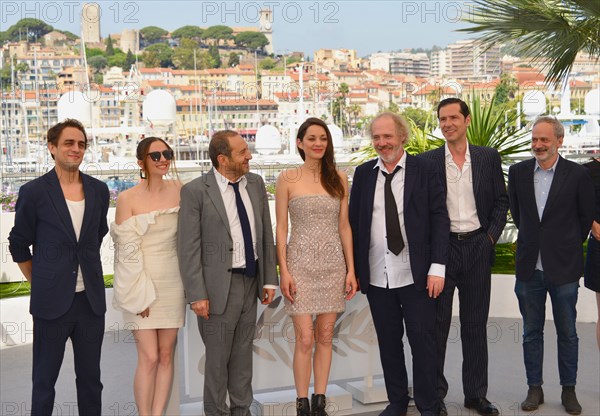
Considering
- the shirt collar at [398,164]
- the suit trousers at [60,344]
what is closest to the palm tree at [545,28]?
the shirt collar at [398,164]

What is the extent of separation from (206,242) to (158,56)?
11466 cm

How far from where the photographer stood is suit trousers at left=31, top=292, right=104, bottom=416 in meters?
3.75

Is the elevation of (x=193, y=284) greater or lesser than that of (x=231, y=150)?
lesser

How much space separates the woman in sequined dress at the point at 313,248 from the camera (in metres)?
4.18

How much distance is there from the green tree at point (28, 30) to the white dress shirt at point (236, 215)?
104757 mm

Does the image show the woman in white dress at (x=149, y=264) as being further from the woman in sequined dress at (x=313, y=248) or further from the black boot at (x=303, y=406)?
the black boot at (x=303, y=406)

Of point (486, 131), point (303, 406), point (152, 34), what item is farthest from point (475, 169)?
point (152, 34)

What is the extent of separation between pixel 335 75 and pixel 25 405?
94.9m

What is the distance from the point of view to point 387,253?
166 inches

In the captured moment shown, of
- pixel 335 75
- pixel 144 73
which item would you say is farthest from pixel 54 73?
pixel 335 75

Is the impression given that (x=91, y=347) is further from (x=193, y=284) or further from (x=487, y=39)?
(x=487, y=39)

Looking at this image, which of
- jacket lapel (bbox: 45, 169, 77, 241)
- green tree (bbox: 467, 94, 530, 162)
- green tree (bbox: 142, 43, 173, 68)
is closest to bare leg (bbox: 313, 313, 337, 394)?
jacket lapel (bbox: 45, 169, 77, 241)

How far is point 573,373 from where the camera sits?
4684 mm

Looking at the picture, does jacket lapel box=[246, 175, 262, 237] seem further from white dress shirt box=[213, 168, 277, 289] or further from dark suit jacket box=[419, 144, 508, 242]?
dark suit jacket box=[419, 144, 508, 242]
